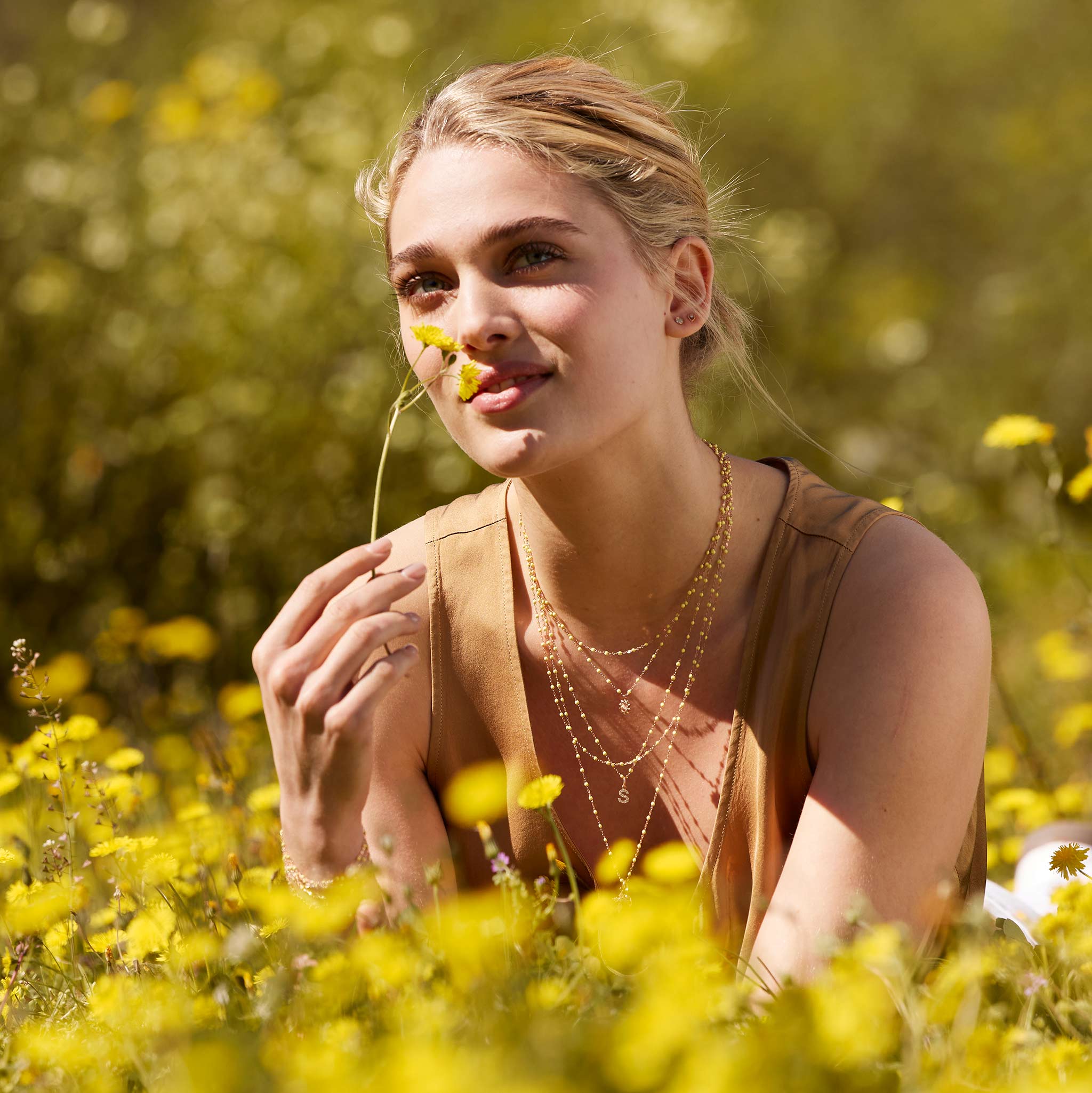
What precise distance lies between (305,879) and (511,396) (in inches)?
31.9

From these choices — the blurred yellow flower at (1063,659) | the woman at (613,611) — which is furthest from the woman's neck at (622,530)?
the blurred yellow flower at (1063,659)

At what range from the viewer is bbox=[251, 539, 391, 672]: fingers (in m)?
1.80

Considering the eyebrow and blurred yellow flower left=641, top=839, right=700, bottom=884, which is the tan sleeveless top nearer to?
blurred yellow flower left=641, top=839, right=700, bottom=884

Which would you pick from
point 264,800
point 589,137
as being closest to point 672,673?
point 264,800

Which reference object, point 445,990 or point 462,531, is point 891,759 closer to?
point 445,990

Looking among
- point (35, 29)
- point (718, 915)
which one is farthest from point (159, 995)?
point (35, 29)

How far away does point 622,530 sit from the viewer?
2252 millimetres

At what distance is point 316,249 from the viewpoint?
4.50 metres

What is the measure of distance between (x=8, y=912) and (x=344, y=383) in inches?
105

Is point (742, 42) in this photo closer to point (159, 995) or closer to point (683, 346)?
point (683, 346)

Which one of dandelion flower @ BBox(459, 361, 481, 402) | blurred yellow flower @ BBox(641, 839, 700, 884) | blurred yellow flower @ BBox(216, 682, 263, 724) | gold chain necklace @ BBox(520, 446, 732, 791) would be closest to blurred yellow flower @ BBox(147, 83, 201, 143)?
blurred yellow flower @ BBox(216, 682, 263, 724)

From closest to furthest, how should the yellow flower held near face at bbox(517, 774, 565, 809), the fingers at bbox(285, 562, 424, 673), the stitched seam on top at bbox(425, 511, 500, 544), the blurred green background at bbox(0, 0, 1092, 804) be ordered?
the yellow flower held near face at bbox(517, 774, 565, 809)
the fingers at bbox(285, 562, 424, 673)
the stitched seam on top at bbox(425, 511, 500, 544)
the blurred green background at bbox(0, 0, 1092, 804)

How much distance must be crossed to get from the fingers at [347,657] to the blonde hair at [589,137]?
2.53 ft

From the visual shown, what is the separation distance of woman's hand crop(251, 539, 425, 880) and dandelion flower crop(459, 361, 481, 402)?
0.83 feet
